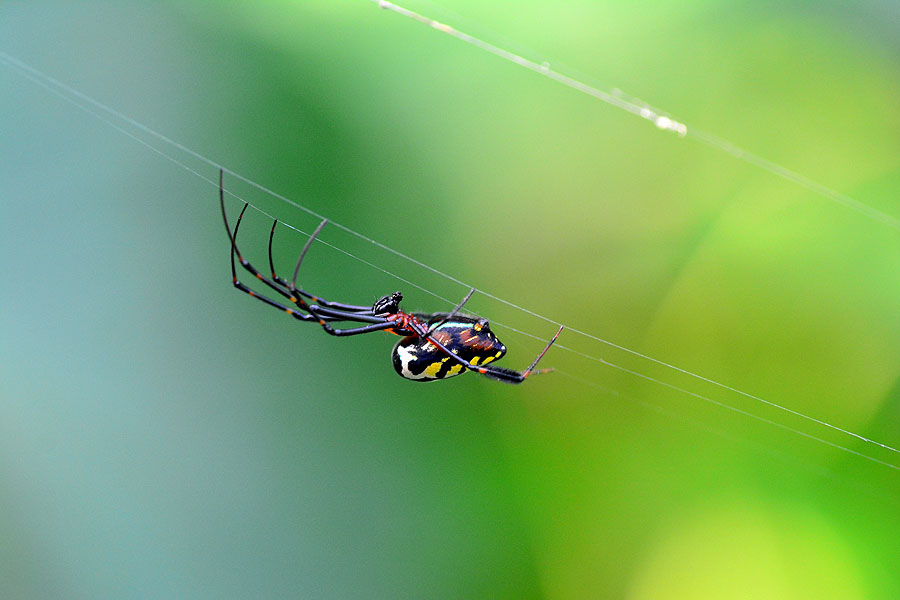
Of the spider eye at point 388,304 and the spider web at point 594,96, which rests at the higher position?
the spider web at point 594,96

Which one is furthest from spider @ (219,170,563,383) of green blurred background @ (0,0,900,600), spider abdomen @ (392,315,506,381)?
green blurred background @ (0,0,900,600)

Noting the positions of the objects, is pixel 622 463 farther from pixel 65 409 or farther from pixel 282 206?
pixel 65 409

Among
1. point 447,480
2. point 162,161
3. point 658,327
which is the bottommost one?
point 447,480

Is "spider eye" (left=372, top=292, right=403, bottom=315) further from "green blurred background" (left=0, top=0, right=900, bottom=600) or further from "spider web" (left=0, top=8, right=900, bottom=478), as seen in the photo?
"green blurred background" (left=0, top=0, right=900, bottom=600)

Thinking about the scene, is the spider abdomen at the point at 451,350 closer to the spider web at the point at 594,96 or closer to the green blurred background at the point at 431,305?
the spider web at the point at 594,96

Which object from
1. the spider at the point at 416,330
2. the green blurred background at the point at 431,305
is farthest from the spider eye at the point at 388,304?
the green blurred background at the point at 431,305

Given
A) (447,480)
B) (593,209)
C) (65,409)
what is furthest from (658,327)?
(65,409)

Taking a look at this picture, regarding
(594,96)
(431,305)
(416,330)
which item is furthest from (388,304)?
(594,96)
